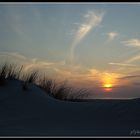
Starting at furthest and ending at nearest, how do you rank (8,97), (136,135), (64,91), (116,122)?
(64,91) → (8,97) → (116,122) → (136,135)

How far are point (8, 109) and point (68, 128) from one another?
1.82m

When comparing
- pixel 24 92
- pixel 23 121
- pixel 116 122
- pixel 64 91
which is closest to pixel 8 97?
pixel 24 92

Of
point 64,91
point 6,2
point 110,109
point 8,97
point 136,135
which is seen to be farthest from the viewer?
point 64,91

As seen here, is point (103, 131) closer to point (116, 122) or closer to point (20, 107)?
point (116, 122)

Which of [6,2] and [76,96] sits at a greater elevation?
[6,2]

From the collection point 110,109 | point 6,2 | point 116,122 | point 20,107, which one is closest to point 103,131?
point 116,122

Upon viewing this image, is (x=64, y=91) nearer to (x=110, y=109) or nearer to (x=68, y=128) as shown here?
(x=110, y=109)

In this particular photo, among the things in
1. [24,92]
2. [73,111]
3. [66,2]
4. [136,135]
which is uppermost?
[66,2]

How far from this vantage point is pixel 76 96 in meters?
11.1

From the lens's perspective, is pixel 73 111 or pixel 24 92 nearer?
pixel 73 111

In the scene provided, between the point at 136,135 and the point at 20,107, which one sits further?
the point at 20,107

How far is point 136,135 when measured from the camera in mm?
5129

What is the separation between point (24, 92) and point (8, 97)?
0.46 meters

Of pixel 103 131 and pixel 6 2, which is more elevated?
pixel 6 2
